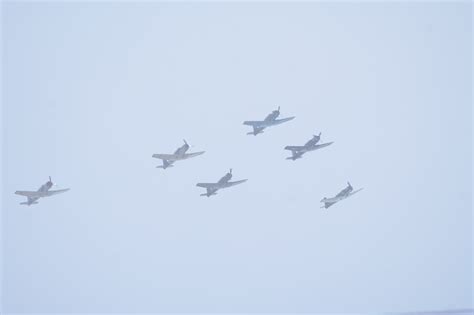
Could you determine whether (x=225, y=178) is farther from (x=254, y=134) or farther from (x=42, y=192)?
(x=42, y=192)

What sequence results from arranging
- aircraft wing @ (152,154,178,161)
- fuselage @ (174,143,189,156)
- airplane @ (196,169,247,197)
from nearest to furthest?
fuselage @ (174,143,189,156)
aircraft wing @ (152,154,178,161)
airplane @ (196,169,247,197)

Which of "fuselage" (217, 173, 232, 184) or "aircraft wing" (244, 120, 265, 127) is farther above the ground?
"aircraft wing" (244, 120, 265, 127)

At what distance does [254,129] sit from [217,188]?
4.46 m

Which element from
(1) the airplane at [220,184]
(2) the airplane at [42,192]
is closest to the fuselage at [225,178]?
(1) the airplane at [220,184]

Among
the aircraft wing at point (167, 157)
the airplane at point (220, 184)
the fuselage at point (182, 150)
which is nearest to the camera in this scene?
the fuselage at point (182, 150)

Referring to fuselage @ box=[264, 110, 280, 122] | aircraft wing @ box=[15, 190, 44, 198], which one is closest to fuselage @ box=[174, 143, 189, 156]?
fuselage @ box=[264, 110, 280, 122]

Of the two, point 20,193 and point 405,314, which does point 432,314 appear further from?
point 20,193

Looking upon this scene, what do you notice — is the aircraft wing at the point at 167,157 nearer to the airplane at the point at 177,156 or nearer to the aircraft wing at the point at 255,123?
the airplane at the point at 177,156

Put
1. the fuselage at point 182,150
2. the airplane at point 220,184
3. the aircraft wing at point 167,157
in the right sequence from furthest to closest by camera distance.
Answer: the airplane at point 220,184
the aircraft wing at point 167,157
the fuselage at point 182,150

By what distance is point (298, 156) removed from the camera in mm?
39125

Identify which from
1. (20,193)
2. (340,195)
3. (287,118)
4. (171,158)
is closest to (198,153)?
(171,158)

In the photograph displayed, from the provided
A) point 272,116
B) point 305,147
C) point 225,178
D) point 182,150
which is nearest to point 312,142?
point 305,147

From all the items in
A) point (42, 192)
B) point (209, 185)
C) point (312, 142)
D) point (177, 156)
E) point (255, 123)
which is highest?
point (255, 123)

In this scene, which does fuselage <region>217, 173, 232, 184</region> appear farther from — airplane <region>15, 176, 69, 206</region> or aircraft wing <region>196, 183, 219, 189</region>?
airplane <region>15, 176, 69, 206</region>
